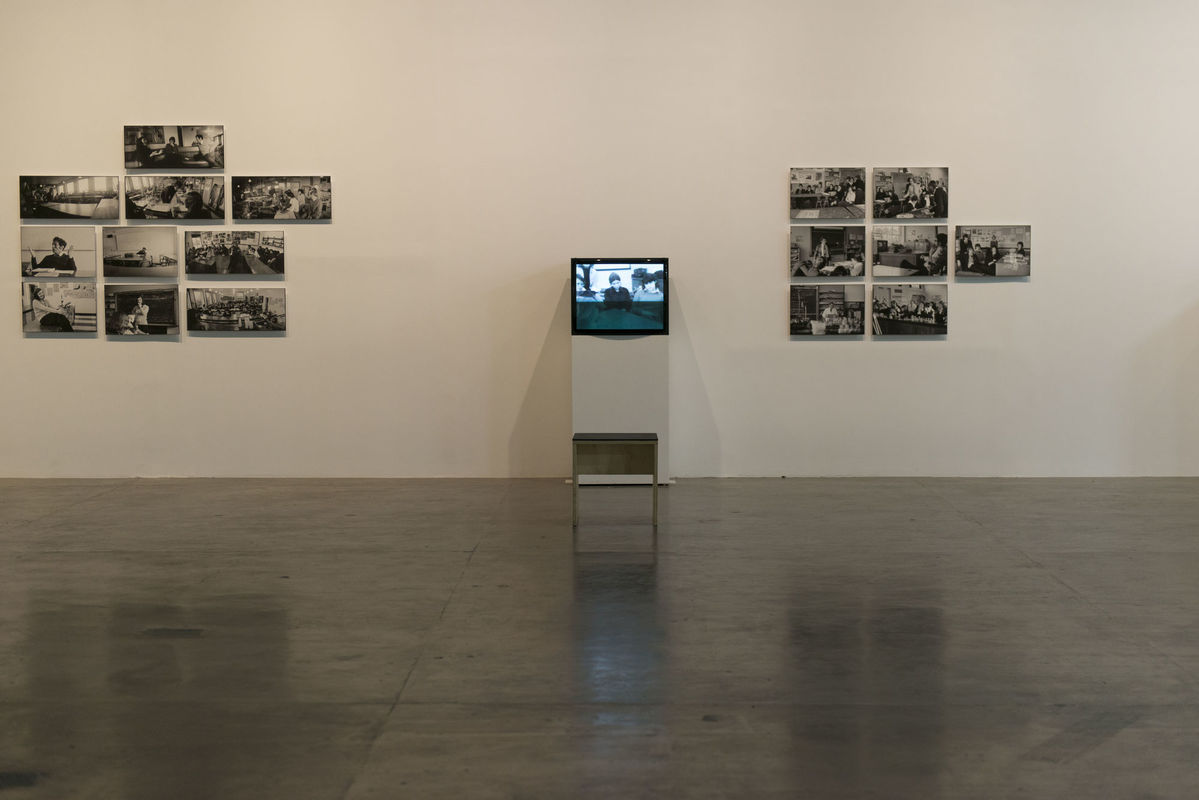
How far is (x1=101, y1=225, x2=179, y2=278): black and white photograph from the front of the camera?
9938 mm

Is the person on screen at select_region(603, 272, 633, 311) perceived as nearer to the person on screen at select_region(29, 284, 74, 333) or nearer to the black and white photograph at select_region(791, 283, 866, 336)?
the black and white photograph at select_region(791, 283, 866, 336)

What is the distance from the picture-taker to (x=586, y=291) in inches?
369

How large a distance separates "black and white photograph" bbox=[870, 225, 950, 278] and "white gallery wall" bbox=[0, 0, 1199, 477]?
302 millimetres

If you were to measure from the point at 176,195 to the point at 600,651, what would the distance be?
667cm

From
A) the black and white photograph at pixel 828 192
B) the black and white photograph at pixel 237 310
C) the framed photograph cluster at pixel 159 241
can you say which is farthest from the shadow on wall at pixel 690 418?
the black and white photograph at pixel 237 310

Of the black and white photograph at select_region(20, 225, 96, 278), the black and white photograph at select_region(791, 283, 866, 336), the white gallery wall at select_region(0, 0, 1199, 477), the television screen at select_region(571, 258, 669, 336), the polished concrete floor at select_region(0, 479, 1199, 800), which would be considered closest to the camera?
the polished concrete floor at select_region(0, 479, 1199, 800)

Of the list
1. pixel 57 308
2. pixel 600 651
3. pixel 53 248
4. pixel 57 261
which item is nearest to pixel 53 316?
pixel 57 308

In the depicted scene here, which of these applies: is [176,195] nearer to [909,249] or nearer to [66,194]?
[66,194]

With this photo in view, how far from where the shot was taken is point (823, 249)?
9773 mm

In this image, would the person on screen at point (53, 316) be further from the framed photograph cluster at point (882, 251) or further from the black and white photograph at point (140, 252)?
the framed photograph cluster at point (882, 251)

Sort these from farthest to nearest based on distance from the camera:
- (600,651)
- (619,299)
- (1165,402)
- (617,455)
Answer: (1165,402)
(619,299)
(617,455)
(600,651)

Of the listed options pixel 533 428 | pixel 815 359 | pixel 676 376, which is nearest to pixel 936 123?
pixel 815 359

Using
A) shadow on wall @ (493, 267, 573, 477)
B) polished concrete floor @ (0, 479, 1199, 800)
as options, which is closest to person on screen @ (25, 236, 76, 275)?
polished concrete floor @ (0, 479, 1199, 800)

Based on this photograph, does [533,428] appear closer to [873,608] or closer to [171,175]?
[171,175]
